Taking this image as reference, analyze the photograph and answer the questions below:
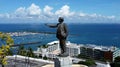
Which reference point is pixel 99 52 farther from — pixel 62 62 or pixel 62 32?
pixel 62 62

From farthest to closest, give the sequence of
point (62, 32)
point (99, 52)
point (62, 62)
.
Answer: point (99, 52) < point (62, 32) < point (62, 62)

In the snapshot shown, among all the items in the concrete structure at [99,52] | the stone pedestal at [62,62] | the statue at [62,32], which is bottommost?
the concrete structure at [99,52]

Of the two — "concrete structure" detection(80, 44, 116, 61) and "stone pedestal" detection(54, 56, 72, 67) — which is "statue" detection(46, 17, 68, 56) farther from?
"concrete structure" detection(80, 44, 116, 61)

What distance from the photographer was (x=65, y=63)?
33.4ft

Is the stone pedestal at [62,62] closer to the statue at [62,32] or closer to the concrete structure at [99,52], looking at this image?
the statue at [62,32]

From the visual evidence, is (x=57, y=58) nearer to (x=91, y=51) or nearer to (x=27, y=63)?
(x=27, y=63)

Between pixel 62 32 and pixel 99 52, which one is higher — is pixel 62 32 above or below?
above

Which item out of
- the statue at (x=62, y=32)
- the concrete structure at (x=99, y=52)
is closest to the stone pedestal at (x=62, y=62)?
the statue at (x=62, y=32)

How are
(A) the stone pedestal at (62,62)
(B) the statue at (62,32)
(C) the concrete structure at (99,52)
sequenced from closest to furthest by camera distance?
(A) the stone pedestal at (62,62) < (B) the statue at (62,32) < (C) the concrete structure at (99,52)

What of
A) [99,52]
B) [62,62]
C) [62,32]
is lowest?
[99,52]

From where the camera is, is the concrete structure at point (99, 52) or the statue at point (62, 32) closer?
the statue at point (62, 32)

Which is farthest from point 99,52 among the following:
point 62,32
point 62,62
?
point 62,62

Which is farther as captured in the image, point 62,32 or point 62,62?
point 62,32

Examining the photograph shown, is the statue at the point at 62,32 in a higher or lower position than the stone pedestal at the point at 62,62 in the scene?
higher
